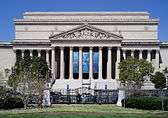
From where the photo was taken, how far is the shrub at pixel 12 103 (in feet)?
195

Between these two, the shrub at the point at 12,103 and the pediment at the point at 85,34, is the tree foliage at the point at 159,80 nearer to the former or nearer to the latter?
the pediment at the point at 85,34

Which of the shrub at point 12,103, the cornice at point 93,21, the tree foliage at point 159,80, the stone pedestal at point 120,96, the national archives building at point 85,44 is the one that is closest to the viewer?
the shrub at point 12,103

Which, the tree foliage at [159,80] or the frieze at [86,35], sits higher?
the frieze at [86,35]

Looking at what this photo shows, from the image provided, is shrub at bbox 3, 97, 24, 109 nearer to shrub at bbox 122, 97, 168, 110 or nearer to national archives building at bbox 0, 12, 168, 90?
shrub at bbox 122, 97, 168, 110

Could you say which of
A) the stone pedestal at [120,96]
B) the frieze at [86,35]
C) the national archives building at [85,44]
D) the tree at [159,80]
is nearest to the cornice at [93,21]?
the national archives building at [85,44]

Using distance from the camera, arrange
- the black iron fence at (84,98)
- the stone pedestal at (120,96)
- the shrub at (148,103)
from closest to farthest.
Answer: the shrub at (148,103), the stone pedestal at (120,96), the black iron fence at (84,98)

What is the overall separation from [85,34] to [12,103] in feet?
252

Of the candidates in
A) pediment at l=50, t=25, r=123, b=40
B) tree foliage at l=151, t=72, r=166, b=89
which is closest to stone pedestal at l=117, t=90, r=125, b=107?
tree foliage at l=151, t=72, r=166, b=89

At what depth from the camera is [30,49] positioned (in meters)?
140

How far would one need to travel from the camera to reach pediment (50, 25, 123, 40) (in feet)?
443

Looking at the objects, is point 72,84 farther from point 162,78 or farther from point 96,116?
point 96,116

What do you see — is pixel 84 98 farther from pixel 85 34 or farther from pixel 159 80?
pixel 85 34

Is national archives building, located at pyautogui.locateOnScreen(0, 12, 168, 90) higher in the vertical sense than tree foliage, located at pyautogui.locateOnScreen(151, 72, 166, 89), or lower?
higher

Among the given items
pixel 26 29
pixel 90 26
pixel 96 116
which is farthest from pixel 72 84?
pixel 96 116
